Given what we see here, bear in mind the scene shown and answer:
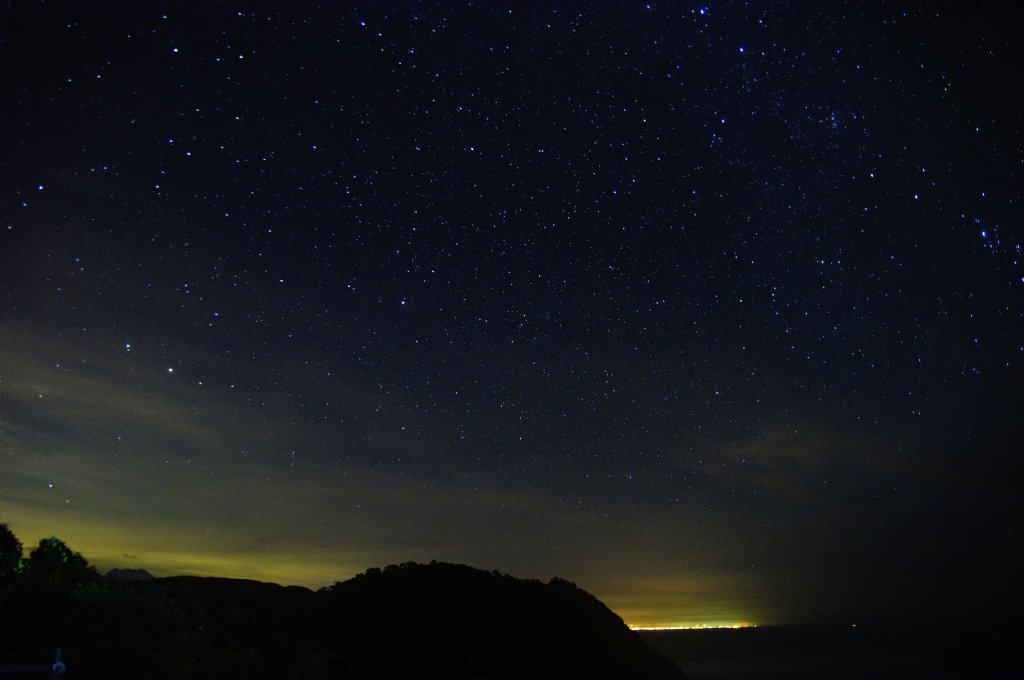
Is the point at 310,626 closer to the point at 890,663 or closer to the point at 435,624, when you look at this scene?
the point at 435,624

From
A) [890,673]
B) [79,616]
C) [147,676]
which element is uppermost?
[79,616]

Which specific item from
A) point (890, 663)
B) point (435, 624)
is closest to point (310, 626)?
point (435, 624)

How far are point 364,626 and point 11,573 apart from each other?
26.9 feet

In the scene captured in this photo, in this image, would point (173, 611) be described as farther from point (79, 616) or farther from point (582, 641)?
point (582, 641)

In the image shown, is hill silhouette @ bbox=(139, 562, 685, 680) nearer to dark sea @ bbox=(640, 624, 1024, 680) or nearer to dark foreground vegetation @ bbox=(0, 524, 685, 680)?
dark foreground vegetation @ bbox=(0, 524, 685, 680)

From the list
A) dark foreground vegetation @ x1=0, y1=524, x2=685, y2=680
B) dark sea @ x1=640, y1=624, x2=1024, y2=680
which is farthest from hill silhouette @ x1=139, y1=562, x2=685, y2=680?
dark sea @ x1=640, y1=624, x2=1024, y2=680

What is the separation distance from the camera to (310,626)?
17.1 metres

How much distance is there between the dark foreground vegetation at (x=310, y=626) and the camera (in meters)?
10.6

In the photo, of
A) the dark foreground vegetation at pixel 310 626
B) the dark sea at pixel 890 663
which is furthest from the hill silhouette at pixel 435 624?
the dark sea at pixel 890 663

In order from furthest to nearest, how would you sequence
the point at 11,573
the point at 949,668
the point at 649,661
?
the point at 949,668, the point at 649,661, the point at 11,573

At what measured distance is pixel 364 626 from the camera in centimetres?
1767

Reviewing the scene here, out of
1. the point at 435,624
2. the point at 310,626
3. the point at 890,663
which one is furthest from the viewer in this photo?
the point at 890,663

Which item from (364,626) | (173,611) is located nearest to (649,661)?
(364,626)

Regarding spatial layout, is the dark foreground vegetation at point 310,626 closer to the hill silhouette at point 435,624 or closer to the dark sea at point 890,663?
the hill silhouette at point 435,624
